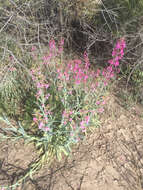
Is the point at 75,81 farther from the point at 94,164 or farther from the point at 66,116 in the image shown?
the point at 94,164

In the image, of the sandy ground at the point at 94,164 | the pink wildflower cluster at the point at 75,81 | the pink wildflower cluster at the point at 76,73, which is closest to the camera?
the pink wildflower cluster at the point at 75,81

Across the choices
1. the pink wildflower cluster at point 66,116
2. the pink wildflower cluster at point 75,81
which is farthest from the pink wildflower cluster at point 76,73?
the pink wildflower cluster at point 66,116

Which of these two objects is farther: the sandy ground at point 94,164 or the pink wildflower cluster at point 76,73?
the pink wildflower cluster at point 76,73

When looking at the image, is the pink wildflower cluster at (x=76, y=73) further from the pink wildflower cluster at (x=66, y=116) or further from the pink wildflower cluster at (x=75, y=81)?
the pink wildflower cluster at (x=66, y=116)

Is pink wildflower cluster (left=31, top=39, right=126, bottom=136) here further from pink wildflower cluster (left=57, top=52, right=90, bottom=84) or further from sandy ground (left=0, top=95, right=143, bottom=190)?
sandy ground (left=0, top=95, right=143, bottom=190)

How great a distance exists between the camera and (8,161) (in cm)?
215

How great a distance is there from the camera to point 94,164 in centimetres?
216

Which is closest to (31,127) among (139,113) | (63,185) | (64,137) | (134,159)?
(64,137)

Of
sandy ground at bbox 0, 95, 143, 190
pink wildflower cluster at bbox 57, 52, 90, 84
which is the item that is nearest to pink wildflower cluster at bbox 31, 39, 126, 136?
pink wildflower cluster at bbox 57, 52, 90, 84

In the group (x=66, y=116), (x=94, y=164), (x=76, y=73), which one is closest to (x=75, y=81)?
(x=76, y=73)

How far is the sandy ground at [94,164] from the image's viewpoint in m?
1.94

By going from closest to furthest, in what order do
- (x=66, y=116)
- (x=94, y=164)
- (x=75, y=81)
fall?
(x=66, y=116) < (x=94, y=164) < (x=75, y=81)

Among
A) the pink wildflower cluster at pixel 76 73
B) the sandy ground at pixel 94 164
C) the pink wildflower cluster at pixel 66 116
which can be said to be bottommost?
the sandy ground at pixel 94 164

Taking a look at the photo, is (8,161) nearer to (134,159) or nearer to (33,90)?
(33,90)
